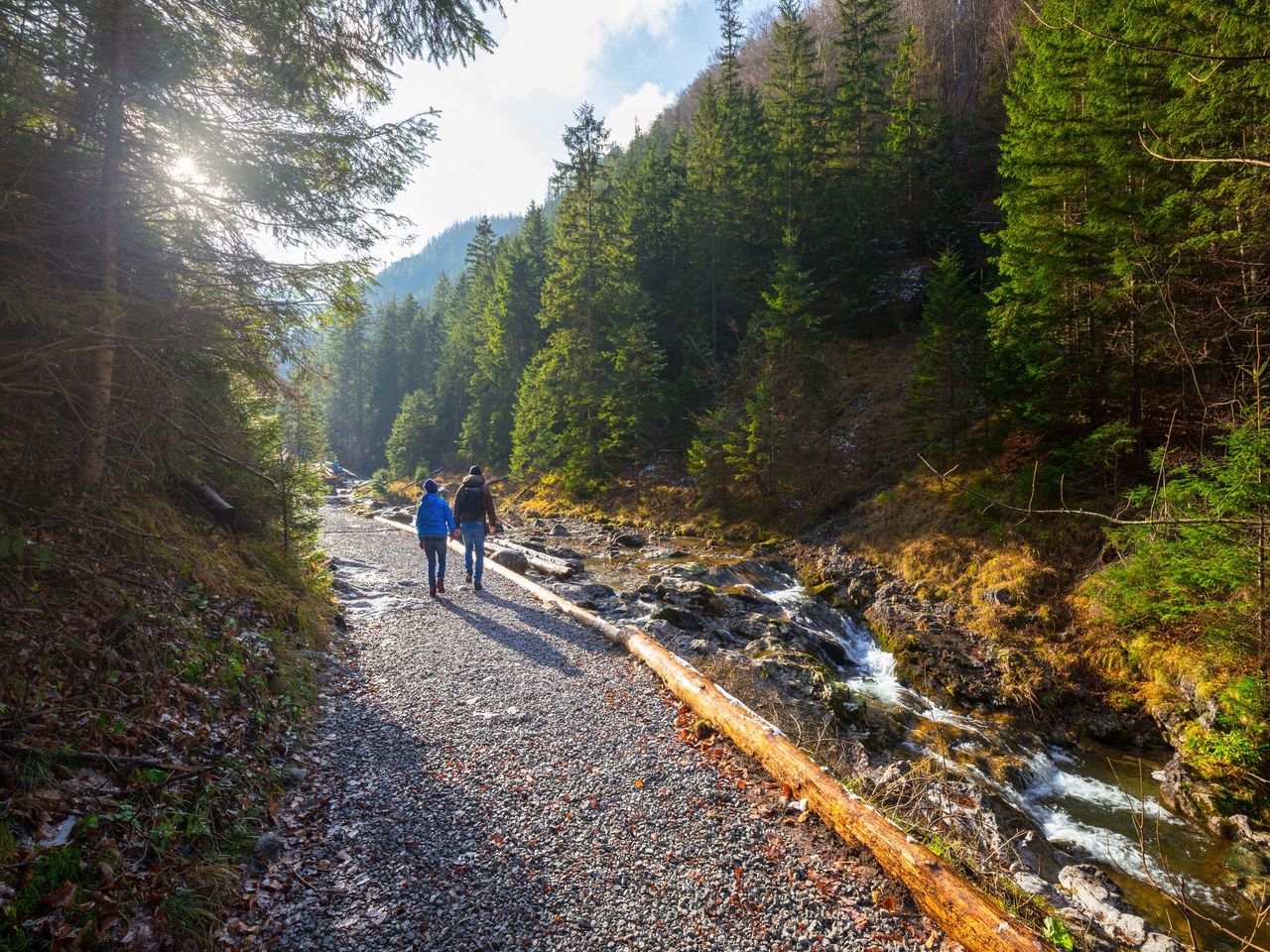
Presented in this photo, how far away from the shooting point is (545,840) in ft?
14.2

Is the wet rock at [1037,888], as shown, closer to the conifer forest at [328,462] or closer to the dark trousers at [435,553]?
the conifer forest at [328,462]

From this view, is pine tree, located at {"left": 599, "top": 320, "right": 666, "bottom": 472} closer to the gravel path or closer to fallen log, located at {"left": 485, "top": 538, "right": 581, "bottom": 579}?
fallen log, located at {"left": 485, "top": 538, "right": 581, "bottom": 579}

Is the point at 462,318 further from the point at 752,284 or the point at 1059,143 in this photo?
the point at 1059,143

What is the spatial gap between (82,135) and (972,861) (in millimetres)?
9911

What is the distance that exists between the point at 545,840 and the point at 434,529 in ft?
26.1

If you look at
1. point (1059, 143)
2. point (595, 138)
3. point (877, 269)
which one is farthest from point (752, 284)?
point (1059, 143)

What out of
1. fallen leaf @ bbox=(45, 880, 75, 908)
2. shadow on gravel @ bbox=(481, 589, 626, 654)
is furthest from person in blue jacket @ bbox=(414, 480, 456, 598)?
fallen leaf @ bbox=(45, 880, 75, 908)

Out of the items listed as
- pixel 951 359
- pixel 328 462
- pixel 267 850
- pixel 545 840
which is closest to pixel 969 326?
pixel 951 359

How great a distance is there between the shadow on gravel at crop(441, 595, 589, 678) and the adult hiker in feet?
4.54

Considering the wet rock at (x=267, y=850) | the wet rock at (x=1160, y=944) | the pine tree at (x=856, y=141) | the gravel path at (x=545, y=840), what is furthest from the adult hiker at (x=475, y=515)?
the pine tree at (x=856, y=141)

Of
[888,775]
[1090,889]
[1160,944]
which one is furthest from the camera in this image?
[888,775]

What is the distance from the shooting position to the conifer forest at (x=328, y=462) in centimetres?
379

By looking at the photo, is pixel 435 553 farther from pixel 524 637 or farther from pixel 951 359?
pixel 951 359

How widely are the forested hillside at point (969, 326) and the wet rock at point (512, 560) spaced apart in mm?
6128
